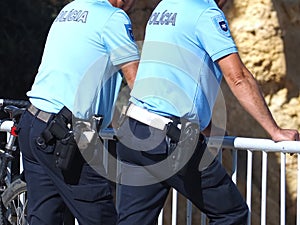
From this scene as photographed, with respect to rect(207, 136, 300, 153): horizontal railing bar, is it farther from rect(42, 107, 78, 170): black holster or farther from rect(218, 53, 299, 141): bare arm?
rect(42, 107, 78, 170): black holster

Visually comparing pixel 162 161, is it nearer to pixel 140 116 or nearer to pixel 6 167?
pixel 140 116

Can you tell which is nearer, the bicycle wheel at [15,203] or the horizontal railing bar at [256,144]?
the horizontal railing bar at [256,144]

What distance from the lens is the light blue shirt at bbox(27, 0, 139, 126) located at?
402 cm

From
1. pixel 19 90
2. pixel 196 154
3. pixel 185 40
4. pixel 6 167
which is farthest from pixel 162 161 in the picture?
pixel 19 90

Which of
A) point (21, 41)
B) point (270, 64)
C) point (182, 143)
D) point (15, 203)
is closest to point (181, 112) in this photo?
point (182, 143)

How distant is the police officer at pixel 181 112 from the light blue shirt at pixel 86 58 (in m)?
0.14

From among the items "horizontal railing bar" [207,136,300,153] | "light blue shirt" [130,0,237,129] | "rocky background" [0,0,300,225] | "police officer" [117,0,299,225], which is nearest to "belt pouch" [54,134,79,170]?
"police officer" [117,0,299,225]

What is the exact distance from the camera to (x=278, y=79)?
792 cm

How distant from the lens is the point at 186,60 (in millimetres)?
3873

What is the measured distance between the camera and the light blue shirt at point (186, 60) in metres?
3.84

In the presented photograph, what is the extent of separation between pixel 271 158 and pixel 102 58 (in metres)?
3.95

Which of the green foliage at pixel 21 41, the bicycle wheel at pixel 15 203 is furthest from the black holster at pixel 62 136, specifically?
the green foliage at pixel 21 41

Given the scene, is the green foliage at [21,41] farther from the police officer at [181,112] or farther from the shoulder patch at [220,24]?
the shoulder patch at [220,24]

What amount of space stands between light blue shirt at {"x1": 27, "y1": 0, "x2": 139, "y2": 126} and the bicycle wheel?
127 cm
